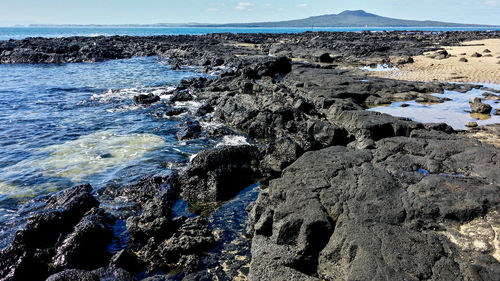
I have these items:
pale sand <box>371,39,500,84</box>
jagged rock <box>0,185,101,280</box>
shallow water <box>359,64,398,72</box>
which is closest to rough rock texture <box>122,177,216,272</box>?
jagged rock <box>0,185,101,280</box>

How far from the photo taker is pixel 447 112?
1683cm

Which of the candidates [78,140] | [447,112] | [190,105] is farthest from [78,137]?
[447,112]

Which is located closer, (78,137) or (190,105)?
(78,137)

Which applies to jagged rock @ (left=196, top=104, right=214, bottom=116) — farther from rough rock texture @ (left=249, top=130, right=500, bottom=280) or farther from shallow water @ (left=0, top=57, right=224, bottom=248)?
rough rock texture @ (left=249, top=130, right=500, bottom=280)

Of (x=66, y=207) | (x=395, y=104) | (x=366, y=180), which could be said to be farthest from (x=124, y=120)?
(x=395, y=104)

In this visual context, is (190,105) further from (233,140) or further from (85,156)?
(85,156)

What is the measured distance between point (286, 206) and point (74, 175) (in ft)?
29.0

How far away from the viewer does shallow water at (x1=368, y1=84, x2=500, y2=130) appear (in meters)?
15.2

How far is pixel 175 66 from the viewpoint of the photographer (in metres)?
40.3

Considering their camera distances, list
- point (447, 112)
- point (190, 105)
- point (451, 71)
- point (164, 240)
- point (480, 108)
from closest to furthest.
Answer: point (164, 240), point (480, 108), point (447, 112), point (190, 105), point (451, 71)

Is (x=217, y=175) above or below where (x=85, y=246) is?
above

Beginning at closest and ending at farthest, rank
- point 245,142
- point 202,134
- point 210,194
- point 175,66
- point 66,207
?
point 66,207
point 210,194
point 245,142
point 202,134
point 175,66

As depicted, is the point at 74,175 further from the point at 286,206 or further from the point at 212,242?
the point at 286,206

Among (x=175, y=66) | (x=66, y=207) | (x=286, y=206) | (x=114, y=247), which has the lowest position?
(x=114, y=247)
